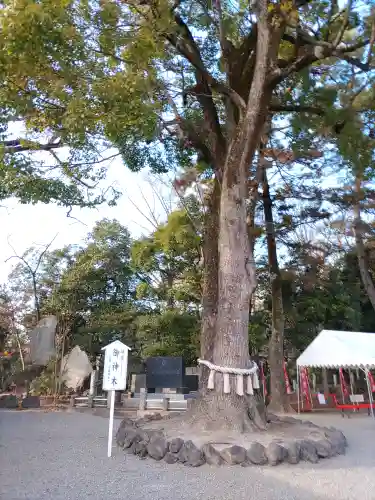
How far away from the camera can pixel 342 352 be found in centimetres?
1112

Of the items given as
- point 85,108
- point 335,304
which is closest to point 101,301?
point 335,304

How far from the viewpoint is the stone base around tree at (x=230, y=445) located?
16.0 ft

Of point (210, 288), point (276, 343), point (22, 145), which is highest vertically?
point (22, 145)

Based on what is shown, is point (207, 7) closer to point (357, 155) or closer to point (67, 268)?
point (357, 155)

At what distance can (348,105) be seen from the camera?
748cm

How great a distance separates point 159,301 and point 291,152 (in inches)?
358

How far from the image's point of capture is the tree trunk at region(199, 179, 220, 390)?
22.9 ft

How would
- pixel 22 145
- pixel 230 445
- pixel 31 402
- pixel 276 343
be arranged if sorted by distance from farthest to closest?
pixel 31 402 → pixel 276 343 → pixel 22 145 → pixel 230 445

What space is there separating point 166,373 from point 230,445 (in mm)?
7912

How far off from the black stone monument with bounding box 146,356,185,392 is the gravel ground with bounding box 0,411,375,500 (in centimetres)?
643

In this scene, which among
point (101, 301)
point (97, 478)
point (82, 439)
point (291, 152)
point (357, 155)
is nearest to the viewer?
point (97, 478)

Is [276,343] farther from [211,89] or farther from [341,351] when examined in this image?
[211,89]

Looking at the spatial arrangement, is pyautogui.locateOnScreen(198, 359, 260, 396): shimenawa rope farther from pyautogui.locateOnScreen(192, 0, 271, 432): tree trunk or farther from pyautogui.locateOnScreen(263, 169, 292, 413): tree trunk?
pyautogui.locateOnScreen(263, 169, 292, 413): tree trunk

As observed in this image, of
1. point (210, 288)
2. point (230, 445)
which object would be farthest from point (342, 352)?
point (230, 445)
